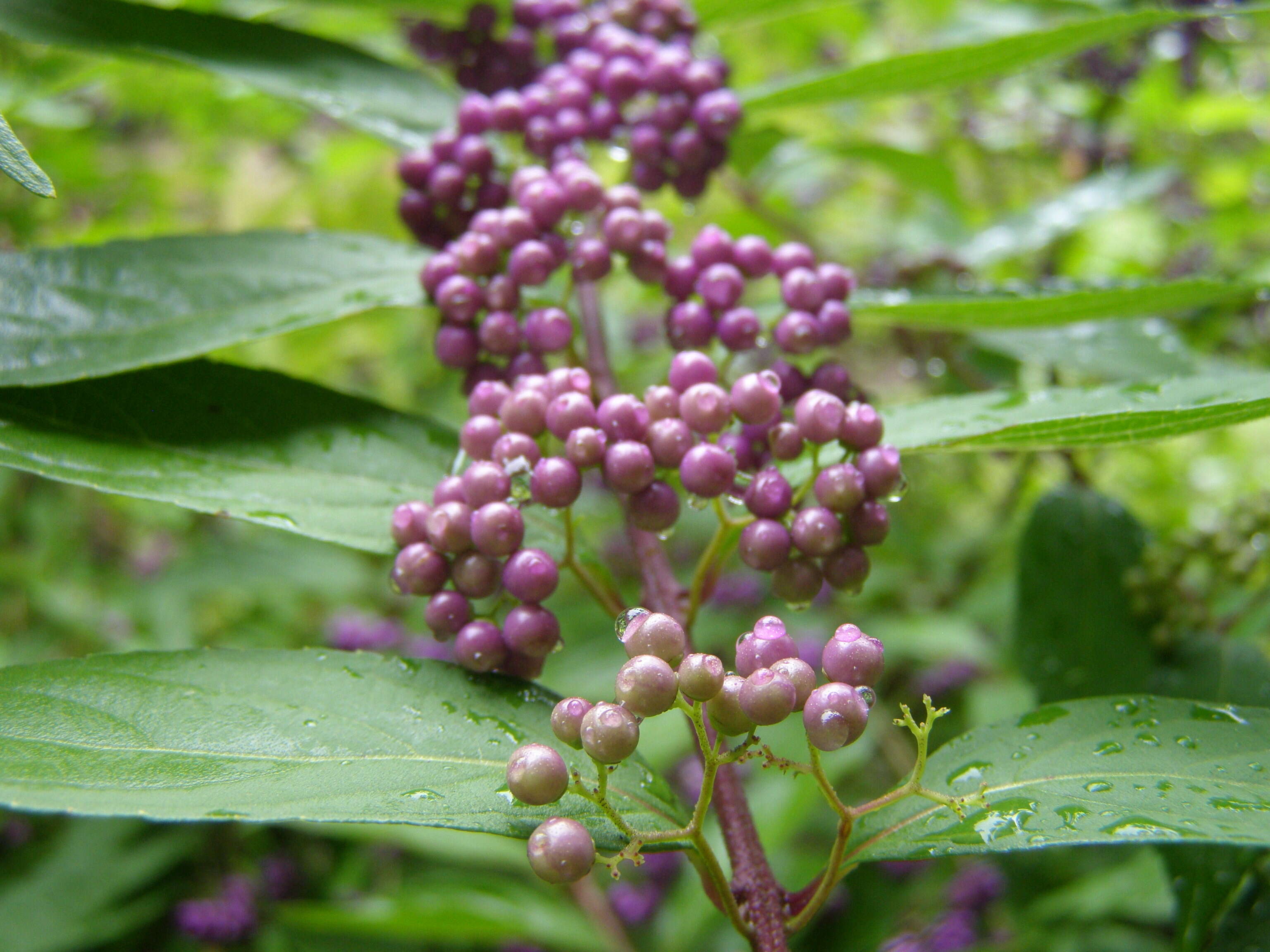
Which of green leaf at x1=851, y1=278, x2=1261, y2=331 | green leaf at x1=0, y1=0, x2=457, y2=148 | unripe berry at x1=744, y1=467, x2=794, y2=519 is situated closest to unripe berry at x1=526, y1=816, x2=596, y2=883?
unripe berry at x1=744, y1=467, x2=794, y2=519

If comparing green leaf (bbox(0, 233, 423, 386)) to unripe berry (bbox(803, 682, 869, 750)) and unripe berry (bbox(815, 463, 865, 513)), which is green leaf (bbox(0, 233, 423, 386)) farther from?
unripe berry (bbox(803, 682, 869, 750))

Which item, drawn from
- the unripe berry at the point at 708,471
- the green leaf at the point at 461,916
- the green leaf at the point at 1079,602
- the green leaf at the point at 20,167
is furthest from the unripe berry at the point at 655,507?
the green leaf at the point at 461,916

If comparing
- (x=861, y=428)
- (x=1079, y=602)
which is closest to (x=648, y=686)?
(x=861, y=428)

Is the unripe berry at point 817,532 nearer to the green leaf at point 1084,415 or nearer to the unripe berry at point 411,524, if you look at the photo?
the green leaf at point 1084,415

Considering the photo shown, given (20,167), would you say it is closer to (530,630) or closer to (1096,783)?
(530,630)

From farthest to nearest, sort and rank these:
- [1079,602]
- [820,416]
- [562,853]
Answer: [1079,602] → [820,416] → [562,853]
